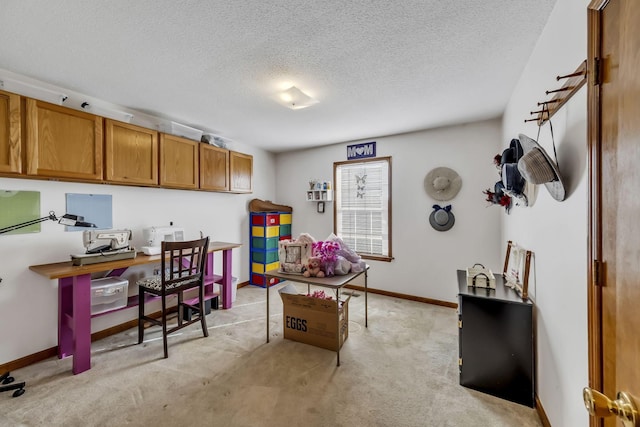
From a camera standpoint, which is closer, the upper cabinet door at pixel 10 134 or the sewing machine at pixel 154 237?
the upper cabinet door at pixel 10 134

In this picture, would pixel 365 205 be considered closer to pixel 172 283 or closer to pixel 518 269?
pixel 518 269

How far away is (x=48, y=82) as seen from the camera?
91.4 inches

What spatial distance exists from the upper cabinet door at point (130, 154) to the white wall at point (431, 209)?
2834mm

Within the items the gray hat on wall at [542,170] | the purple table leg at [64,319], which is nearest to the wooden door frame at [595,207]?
the gray hat on wall at [542,170]

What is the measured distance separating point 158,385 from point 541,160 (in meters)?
3.03

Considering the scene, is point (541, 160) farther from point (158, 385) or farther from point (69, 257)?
point (69, 257)

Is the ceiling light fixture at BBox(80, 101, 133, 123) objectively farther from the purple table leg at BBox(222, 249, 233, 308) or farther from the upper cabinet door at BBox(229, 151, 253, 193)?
the purple table leg at BBox(222, 249, 233, 308)

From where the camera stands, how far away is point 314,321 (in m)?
2.53

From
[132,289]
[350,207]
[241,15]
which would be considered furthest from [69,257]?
[350,207]

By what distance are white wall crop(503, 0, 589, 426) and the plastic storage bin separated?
352cm

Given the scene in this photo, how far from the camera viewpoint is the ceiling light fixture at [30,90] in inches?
77.1

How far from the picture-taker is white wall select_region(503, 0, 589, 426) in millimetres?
1164

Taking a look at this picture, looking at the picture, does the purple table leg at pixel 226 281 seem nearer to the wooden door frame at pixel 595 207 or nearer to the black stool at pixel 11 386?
the black stool at pixel 11 386

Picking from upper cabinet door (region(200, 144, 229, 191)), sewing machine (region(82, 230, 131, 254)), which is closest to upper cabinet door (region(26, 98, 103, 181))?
sewing machine (region(82, 230, 131, 254))
